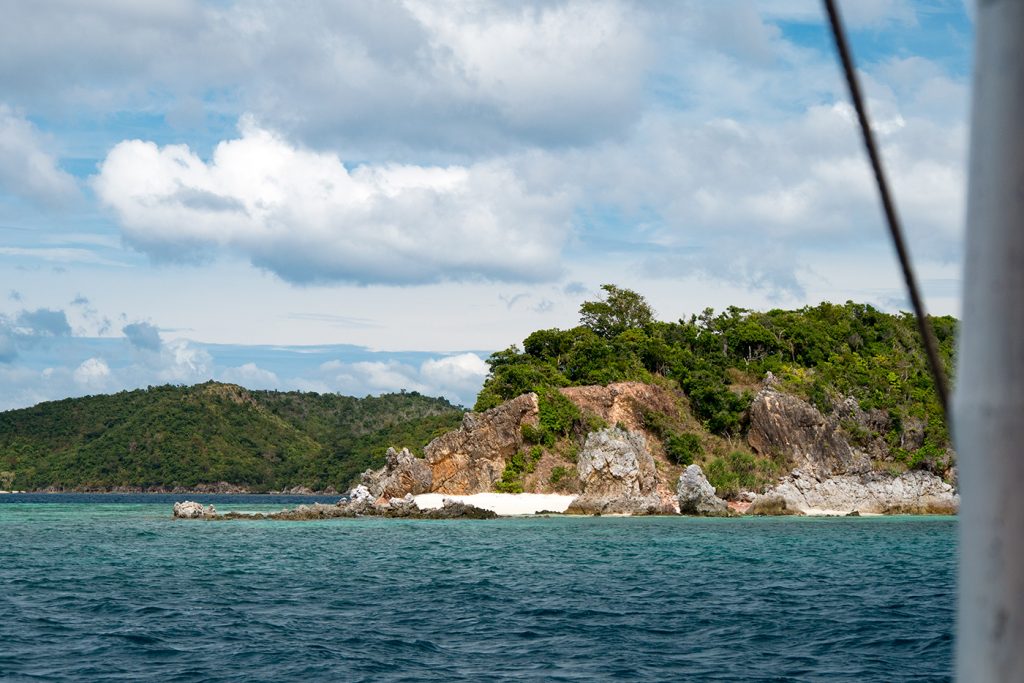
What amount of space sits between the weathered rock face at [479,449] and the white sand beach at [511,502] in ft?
8.43

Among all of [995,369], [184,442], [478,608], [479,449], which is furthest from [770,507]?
[184,442]

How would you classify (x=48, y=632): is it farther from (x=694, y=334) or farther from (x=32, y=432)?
(x=32, y=432)

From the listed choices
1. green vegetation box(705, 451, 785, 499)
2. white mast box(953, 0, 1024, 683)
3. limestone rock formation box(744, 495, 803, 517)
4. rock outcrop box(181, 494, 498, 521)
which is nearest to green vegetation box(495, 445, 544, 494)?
rock outcrop box(181, 494, 498, 521)

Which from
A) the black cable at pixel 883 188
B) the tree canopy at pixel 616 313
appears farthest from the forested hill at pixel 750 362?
the black cable at pixel 883 188

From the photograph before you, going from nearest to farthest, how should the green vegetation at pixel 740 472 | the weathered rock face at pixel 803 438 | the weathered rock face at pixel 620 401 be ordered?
1. the green vegetation at pixel 740 472
2. the weathered rock face at pixel 803 438
3. the weathered rock face at pixel 620 401

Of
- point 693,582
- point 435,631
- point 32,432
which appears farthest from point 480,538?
point 32,432

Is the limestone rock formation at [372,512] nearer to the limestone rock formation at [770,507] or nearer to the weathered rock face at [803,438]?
the limestone rock formation at [770,507]

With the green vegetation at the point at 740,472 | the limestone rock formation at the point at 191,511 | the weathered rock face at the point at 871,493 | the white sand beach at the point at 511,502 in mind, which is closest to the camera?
the limestone rock formation at the point at 191,511

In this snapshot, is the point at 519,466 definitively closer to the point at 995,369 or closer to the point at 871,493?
the point at 871,493

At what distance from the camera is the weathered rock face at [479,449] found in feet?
275

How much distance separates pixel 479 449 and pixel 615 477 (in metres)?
11.7

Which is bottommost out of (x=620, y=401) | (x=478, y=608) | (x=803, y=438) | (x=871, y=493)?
(x=478, y=608)

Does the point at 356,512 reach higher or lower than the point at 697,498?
lower

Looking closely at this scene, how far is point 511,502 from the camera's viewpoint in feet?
259
